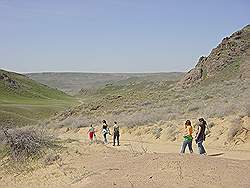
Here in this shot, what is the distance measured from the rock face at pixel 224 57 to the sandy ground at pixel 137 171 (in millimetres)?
48229

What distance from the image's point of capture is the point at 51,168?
1802 centimetres

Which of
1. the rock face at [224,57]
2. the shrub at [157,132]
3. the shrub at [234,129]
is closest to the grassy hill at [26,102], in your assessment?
the rock face at [224,57]

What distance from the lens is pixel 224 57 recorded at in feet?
226

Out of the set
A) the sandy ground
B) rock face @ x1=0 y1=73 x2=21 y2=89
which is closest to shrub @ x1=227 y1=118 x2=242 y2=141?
the sandy ground

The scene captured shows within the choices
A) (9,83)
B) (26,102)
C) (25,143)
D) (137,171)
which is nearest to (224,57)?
(25,143)

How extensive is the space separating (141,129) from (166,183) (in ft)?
57.9

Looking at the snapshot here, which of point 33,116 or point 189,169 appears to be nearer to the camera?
point 189,169

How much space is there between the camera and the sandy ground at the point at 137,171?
12.0 m

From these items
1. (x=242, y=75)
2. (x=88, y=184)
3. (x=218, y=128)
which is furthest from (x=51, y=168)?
(x=242, y=75)

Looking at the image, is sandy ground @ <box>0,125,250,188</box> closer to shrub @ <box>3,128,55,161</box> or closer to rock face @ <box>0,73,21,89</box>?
shrub @ <box>3,128,55,161</box>

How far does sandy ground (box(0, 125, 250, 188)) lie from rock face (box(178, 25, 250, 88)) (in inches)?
1899

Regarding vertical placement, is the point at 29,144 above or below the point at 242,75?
below

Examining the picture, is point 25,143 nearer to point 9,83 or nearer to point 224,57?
point 224,57

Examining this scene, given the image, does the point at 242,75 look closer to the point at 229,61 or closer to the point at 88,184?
the point at 229,61
